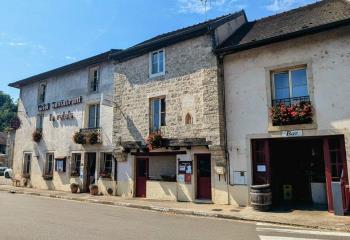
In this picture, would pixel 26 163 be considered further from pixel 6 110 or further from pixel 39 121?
pixel 6 110

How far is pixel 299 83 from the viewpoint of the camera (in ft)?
37.9

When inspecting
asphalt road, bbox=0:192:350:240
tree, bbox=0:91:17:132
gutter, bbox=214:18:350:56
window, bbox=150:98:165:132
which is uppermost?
tree, bbox=0:91:17:132

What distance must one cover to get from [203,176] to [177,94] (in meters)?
3.90

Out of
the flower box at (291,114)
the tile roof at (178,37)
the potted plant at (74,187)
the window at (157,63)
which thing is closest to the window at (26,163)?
the potted plant at (74,187)

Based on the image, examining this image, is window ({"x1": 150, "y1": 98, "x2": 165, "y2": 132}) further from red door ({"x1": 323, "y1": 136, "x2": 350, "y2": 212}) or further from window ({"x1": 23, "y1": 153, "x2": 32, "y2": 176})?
window ({"x1": 23, "y1": 153, "x2": 32, "y2": 176})

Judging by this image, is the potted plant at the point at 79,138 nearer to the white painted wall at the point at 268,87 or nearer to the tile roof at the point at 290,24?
the white painted wall at the point at 268,87

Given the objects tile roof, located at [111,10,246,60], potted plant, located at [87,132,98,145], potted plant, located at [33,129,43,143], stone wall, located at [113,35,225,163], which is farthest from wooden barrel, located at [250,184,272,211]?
potted plant, located at [33,129,43,143]

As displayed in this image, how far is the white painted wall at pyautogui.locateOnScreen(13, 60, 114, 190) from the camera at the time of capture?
17.4 meters

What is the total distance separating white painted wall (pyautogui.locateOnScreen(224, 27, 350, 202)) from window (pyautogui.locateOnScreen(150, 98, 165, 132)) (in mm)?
3503

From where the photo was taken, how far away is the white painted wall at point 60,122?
685 inches

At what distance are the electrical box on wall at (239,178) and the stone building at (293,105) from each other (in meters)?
0.01

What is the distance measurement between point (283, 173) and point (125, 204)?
703cm

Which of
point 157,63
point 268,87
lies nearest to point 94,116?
point 157,63

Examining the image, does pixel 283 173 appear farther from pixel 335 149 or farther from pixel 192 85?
pixel 192 85
